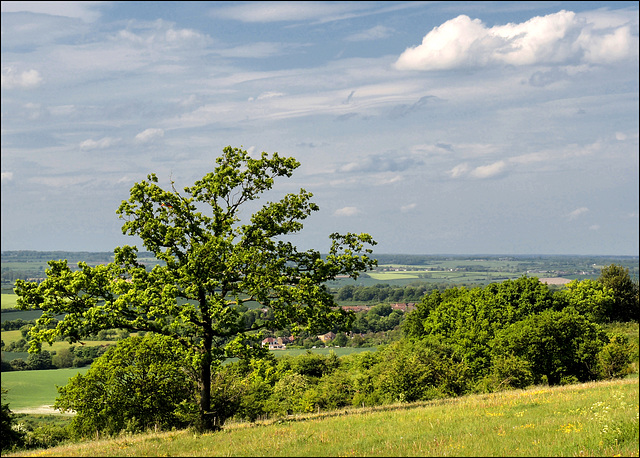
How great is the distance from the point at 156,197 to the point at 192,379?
969 cm

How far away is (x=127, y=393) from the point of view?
4159 cm

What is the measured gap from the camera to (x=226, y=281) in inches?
952

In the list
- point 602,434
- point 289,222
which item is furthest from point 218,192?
point 602,434

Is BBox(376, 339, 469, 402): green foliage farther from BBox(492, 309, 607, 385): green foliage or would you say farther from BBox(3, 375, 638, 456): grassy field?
BBox(3, 375, 638, 456): grassy field

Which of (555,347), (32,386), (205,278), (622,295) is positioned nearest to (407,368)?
(555,347)

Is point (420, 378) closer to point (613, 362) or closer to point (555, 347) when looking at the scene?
point (555, 347)

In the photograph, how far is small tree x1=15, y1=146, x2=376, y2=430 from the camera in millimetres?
22719

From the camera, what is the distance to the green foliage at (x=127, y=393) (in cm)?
4100

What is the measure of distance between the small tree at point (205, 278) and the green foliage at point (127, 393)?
56.2 feet

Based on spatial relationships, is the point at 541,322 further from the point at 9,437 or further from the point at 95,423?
the point at 9,437

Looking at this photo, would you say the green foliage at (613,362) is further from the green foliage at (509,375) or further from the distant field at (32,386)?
the distant field at (32,386)

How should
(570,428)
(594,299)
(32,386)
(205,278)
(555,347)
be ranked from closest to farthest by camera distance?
1. (570,428)
2. (205,278)
3. (555,347)
4. (594,299)
5. (32,386)

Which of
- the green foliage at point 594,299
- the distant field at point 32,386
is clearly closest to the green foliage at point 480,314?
the green foliage at point 594,299

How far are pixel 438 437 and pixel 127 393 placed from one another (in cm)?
3138
